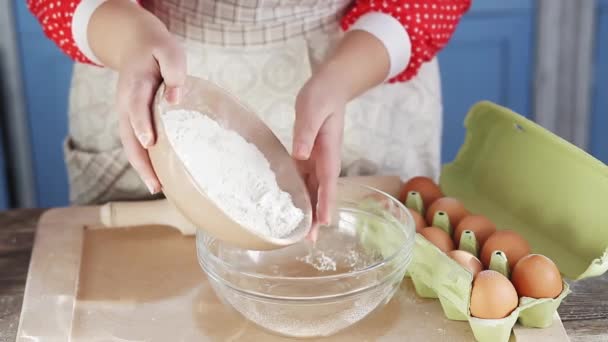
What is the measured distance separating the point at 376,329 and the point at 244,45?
48cm

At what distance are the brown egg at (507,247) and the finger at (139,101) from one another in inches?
14.4

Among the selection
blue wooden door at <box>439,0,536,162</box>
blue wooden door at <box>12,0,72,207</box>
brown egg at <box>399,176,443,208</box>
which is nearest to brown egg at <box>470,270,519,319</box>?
brown egg at <box>399,176,443,208</box>

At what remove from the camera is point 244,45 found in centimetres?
110

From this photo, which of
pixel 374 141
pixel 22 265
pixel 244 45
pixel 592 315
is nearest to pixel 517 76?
pixel 374 141

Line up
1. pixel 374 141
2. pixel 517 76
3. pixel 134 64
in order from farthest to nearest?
pixel 517 76, pixel 374 141, pixel 134 64

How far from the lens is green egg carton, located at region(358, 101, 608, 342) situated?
76 centimetres

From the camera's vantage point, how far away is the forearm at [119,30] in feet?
2.65

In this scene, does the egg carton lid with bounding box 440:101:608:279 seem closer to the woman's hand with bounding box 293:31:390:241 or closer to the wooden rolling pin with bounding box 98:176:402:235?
the woman's hand with bounding box 293:31:390:241

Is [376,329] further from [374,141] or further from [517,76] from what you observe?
[517,76]

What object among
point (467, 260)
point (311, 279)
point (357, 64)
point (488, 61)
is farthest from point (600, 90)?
point (311, 279)

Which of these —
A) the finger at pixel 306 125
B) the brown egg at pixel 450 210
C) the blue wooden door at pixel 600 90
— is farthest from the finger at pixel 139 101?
the blue wooden door at pixel 600 90

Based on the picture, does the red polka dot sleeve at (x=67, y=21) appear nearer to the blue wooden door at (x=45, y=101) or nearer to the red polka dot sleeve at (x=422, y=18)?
the red polka dot sleeve at (x=422, y=18)

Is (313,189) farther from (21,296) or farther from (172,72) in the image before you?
(21,296)

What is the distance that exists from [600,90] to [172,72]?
5.61 feet
